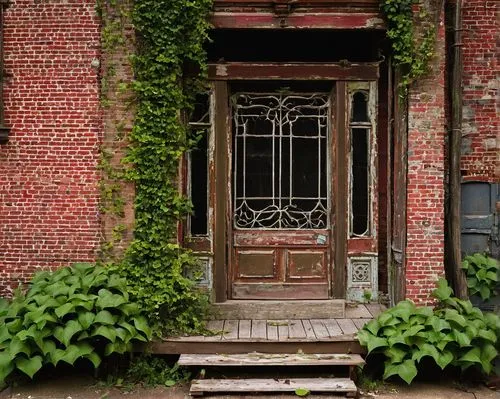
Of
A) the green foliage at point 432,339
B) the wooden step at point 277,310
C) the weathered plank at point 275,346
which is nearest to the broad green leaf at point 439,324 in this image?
the green foliage at point 432,339

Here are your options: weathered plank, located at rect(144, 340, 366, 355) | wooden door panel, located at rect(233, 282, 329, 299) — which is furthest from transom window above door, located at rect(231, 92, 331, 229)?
weathered plank, located at rect(144, 340, 366, 355)

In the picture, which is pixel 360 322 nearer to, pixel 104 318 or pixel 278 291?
pixel 278 291

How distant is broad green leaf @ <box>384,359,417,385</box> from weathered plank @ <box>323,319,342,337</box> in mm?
787

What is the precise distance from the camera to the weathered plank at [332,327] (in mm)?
7254

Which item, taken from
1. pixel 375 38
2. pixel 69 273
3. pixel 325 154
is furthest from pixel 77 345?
pixel 375 38

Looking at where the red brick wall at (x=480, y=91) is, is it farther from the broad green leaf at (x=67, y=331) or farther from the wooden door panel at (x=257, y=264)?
the broad green leaf at (x=67, y=331)

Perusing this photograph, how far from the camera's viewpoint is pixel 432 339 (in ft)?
22.0

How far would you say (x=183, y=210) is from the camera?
24.6ft

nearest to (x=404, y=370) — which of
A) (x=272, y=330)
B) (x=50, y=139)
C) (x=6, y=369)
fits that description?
(x=272, y=330)

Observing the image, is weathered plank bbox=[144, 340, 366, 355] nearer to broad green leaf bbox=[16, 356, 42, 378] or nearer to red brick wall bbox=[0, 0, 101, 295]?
broad green leaf bbox=[16, 356, 42, 378]

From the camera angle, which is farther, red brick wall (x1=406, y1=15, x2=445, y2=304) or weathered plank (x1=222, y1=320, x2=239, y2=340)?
red brick wall (x1=406, y1=15, x2=445, y2=304)

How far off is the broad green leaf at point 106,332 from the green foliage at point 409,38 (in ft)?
15.2

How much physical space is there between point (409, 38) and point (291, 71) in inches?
62.8

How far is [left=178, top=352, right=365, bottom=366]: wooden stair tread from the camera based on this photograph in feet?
22.0
